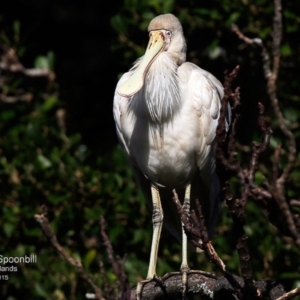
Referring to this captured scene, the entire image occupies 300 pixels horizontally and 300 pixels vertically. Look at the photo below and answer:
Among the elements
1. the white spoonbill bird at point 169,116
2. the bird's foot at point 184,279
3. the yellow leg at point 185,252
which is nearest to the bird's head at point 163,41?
the white spoonbill bird at point 169,116

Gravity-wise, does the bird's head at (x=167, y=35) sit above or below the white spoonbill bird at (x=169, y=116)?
above

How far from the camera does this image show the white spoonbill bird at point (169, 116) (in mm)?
3887

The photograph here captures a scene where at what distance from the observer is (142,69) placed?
3773 mm

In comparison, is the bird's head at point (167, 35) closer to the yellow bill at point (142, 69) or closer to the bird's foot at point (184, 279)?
the yellow bill at point (142, 69)

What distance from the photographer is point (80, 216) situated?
4.98 metres

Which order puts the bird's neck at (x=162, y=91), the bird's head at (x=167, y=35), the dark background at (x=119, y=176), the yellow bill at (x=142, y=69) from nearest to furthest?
the yellow bill at (x=142, y=69), the bird's neck at (x=162, y=91), the bird's head at (x=167, y=35), the dark background at (x=119, y=176)

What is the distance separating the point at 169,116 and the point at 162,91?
12 cm

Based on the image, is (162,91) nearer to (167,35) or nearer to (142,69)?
(142,69)

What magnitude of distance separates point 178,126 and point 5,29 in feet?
8.57

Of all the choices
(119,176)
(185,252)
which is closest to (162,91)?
(185,252)

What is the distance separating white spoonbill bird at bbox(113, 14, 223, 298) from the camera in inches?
153

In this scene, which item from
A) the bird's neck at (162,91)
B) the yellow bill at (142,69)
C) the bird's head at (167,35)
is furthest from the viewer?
the bird's head at (167,35)

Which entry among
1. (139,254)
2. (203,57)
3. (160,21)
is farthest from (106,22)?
(160,21)

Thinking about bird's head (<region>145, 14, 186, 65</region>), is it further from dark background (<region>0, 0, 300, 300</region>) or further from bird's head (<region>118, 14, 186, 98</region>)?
dark background (<region>0, 0, 300, 300</region>)
